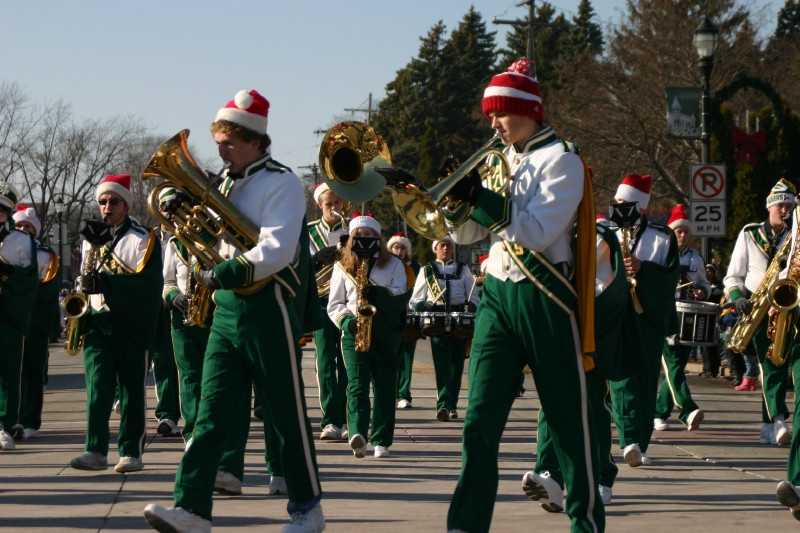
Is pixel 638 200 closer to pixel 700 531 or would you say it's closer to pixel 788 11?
pixel 700 531

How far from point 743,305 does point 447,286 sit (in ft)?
18.5

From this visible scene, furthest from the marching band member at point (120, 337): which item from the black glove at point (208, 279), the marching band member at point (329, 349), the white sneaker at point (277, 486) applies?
the black glove at point (208, 279)

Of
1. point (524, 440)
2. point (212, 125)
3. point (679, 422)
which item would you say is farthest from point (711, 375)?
point (212, 125)

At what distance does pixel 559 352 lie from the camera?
275 inches

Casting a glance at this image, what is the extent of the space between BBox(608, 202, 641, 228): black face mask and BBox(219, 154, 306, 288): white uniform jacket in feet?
14.0

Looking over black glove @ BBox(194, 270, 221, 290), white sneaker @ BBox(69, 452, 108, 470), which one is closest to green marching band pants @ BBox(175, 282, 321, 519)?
black glove @ BBox(194, 270, 221, 290)

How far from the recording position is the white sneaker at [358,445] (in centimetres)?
1209

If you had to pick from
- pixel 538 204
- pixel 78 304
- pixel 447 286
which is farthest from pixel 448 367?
pixel 538 204

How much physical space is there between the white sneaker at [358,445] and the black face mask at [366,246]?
1.57m

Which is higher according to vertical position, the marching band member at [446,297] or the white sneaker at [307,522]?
the marching band member at [446,297]

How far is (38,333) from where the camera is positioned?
15.1m

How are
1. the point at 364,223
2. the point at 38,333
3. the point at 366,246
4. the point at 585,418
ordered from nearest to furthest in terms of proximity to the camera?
1. the point at 585,418
2. the point at 366,246
3. the point at 364,223
4. the point at 38,333

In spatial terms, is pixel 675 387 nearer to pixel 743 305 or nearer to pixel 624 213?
pixel 743 305

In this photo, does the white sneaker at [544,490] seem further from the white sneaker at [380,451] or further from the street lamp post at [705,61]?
the street lamp post at [705,61]
